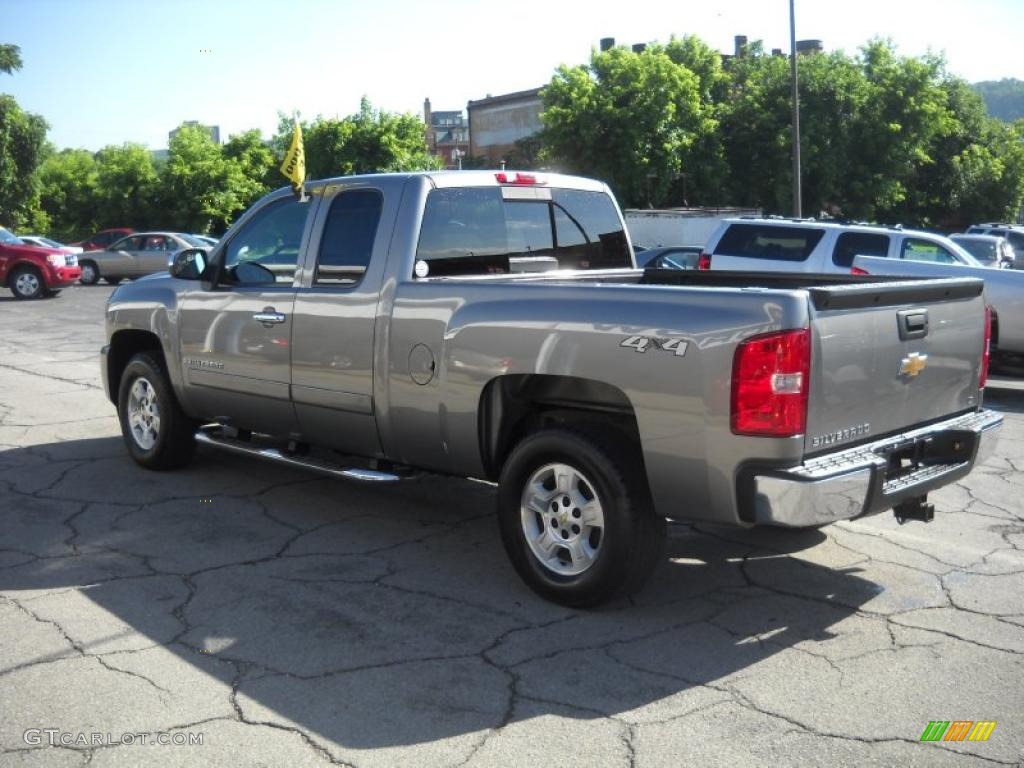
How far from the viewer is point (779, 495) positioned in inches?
164

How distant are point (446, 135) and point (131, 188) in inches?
2394

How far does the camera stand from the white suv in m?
13.8

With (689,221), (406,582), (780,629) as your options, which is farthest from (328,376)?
(689,221)

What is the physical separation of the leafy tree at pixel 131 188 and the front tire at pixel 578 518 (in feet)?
150

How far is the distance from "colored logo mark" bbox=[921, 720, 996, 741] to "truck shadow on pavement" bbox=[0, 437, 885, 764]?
67 cm

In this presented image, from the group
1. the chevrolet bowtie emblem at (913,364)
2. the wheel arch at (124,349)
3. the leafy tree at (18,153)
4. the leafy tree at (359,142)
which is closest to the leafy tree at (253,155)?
the leafy tree at (359,142)

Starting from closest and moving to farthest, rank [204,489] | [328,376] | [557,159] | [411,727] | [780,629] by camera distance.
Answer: [411,727]
[780,629]
[328,376]
[204,489]
[557,159]

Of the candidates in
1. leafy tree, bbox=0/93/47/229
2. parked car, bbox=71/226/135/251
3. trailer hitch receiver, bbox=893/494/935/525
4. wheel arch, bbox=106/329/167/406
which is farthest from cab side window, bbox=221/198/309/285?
leafy tree, bbox=0/93/47/229

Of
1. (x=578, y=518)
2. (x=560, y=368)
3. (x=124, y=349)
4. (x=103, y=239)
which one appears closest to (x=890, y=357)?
(x=560, y=368)

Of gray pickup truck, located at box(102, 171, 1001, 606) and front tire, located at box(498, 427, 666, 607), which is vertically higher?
gray pickup truck, located at box(102, 171, 1001, 606)

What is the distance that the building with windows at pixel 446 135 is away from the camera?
3093 inches

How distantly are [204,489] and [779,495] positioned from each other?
4184mm

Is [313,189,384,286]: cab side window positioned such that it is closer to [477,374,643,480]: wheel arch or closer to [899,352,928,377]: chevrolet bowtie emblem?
[477,374,643,480]: wheel arch

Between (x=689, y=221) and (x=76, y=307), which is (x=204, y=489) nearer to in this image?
(x=76, y=307)
